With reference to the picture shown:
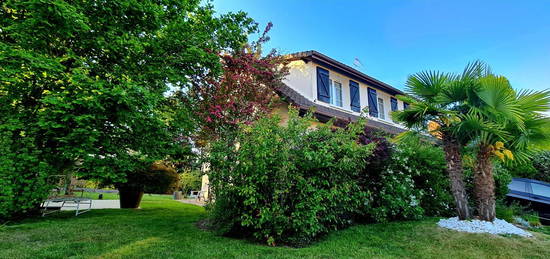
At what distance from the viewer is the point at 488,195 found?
5.21m

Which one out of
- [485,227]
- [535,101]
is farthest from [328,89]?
[485,227]

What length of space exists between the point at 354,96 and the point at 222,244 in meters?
10.2

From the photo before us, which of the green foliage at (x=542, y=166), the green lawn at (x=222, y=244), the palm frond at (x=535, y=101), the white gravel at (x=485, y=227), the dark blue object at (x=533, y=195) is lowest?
the green lawn at (x=222, y=244)

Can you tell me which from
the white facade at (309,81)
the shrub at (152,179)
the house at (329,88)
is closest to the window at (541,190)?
the house at (329,88)

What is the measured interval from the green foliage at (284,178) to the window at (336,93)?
6.54 metres

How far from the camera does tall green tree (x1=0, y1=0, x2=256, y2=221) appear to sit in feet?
16.5

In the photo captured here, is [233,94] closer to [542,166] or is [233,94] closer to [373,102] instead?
[373,102]

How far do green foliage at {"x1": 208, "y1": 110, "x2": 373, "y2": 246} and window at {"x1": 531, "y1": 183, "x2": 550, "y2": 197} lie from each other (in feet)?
28.0

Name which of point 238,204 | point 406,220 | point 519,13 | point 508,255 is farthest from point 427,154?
point 519,13

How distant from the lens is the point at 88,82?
510cm

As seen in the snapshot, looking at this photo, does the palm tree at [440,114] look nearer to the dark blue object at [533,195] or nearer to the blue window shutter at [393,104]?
the dark blue object at [533,195]

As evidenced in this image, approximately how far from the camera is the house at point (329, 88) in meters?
9.91

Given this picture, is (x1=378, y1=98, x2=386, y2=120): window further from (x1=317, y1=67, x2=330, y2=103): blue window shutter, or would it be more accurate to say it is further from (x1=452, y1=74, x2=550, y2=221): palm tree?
(x1=452, y1=74, x2=550, y2=221): palm tree

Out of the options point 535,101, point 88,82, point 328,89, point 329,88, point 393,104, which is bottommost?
point 535,101
